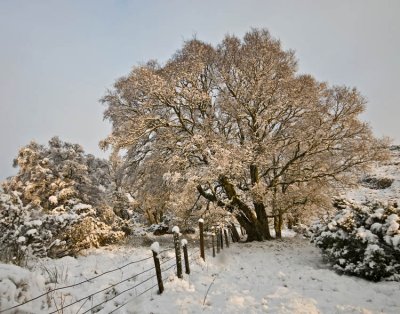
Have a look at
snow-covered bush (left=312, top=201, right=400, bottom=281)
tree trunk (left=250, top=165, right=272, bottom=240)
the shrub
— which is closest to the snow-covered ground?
snow-covered bush (left=312, top=201, right=400, bottom=281)

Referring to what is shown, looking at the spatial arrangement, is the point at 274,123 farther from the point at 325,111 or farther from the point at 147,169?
the point at 147,169

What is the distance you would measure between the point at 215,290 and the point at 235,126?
10706 millimetres

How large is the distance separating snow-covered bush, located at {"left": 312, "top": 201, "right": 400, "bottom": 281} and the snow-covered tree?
464 cm

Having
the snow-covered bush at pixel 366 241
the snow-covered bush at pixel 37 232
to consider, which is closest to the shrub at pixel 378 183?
the snow-covered bush at pixel 366 241

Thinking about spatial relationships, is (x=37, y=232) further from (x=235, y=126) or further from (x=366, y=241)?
(x=235, y=126)

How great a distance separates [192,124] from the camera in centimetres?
1512

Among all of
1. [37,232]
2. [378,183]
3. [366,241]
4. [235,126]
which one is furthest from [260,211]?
[378,183]

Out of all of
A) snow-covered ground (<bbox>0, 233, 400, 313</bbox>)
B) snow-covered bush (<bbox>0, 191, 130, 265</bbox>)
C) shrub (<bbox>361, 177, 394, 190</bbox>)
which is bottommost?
snow-covered ground (<bbox>0, 233, 400, 313</bbox>)

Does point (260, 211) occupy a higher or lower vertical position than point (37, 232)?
higher

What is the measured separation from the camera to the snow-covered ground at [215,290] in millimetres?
5352

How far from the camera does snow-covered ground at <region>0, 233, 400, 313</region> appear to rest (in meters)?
5.35

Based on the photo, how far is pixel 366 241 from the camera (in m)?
8.55

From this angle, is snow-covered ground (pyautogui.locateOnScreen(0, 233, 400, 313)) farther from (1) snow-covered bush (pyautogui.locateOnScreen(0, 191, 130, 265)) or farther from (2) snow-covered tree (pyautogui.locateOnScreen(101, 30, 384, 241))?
(2) snow-covered tree (pyautogui.locateOnScreen(101, 30, 384, 241))

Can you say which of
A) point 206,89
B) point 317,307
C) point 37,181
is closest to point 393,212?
point 317,307
